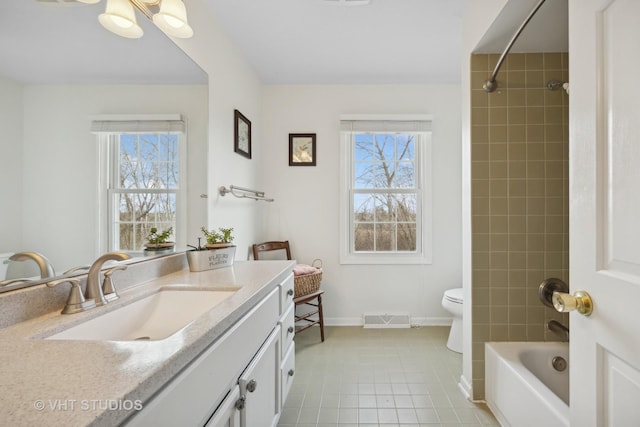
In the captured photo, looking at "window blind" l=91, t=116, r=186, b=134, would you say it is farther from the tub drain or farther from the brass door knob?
the tub drain

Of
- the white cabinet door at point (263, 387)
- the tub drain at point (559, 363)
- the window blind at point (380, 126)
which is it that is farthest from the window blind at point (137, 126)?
the tub drain at point (559, 363)

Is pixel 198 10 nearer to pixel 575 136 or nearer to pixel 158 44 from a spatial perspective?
pixel 158 44

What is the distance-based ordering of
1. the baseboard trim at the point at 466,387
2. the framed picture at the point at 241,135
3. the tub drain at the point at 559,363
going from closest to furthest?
the tub drain at the point at 559,363 → the baseboard trim at the point at 466,387 → the framed picture at the point at 241,135

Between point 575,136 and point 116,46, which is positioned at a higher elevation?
point 116,46

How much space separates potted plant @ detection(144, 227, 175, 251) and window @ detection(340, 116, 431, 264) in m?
1.77

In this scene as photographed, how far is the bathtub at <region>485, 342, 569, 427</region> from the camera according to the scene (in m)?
1.30

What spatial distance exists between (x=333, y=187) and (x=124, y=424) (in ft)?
8.56

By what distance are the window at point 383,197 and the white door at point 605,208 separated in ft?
6.85

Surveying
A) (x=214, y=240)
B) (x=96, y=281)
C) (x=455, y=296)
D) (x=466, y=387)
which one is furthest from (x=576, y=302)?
(x=455, y=296)

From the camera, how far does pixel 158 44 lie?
1404 millimetres

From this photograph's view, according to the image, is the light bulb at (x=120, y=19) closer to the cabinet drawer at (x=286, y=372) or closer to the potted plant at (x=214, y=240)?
the potted plant at (x=214, y=240)

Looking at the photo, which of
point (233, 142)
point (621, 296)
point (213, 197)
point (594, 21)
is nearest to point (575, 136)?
point (594, 21)

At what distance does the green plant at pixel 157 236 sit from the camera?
1.38 meters

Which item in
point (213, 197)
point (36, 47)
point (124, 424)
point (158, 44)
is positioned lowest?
point (124, 424)
